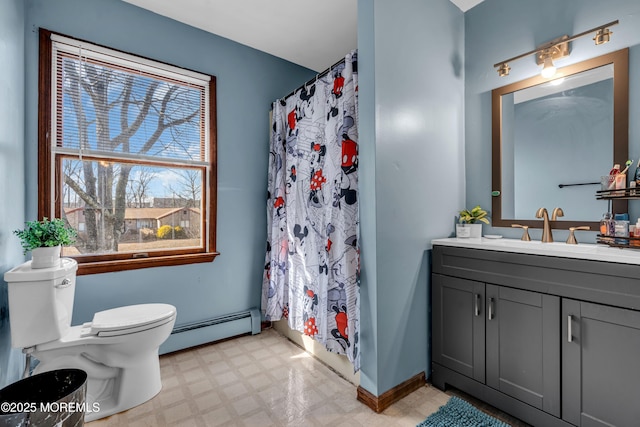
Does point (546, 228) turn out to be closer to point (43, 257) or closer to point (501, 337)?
point (501, 337)

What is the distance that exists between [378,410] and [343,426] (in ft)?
0.73

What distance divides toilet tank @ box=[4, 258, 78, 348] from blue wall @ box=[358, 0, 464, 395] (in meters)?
1.64

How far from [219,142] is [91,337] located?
1633mm

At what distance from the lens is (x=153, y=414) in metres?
1.60

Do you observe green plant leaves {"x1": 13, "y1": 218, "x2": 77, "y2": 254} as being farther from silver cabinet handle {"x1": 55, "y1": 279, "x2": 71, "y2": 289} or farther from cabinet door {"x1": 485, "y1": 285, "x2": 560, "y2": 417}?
cabinet door {"x1": 485, "y1": 285, "x2": 560, "y2": 417}

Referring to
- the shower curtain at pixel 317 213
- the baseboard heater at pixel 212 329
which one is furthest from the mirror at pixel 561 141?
the baseboard heater at pixel 212 329

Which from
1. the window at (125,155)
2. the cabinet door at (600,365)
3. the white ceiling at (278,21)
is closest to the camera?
the cabinet door at (600,365)

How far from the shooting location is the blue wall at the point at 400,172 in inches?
64.9

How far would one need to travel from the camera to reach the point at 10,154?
1.53 meters

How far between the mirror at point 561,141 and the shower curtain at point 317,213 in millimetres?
1086

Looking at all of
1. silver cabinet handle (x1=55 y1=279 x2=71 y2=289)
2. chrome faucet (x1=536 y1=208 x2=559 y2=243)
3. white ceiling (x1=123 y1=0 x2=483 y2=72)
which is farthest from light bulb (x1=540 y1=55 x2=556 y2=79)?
silver cabinet handle (x1=55 y1=279 x2=71 y2=289)

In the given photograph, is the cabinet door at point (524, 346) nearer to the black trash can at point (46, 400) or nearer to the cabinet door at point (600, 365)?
the cabinet door at point (600, 365)

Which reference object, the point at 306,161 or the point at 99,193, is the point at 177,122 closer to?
the point at 99,193

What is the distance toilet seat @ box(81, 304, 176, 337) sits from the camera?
1.59 meters
